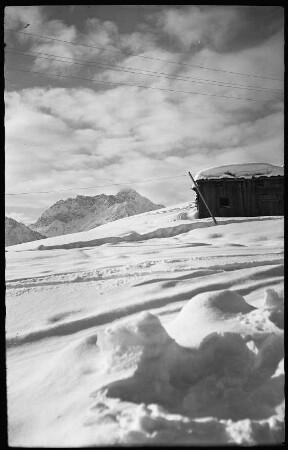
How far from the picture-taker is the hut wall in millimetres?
15430

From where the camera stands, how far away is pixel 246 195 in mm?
15492

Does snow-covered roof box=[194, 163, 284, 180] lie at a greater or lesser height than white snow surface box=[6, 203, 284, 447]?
greater

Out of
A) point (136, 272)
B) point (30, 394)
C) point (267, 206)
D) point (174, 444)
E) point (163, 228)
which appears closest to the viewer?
point (174, 444)

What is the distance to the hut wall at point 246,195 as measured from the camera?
607 inches

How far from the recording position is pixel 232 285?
10.9ft

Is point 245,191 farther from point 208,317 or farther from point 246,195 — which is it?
point 208,317

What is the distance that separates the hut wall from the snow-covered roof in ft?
0.78

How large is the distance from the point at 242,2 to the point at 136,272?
3389 millimetres

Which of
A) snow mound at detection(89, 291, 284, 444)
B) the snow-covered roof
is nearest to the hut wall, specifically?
the snow-covered roof

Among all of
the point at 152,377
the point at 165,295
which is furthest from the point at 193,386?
the point at 165,295

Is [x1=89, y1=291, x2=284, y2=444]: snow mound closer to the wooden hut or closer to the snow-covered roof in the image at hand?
the wooden hut

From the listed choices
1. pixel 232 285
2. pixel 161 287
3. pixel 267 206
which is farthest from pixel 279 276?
pixel 267 206
